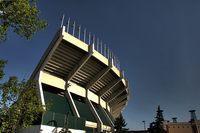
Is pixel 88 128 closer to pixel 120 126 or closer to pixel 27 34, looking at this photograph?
pixel 120 126

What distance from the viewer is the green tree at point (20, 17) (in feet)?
24.7

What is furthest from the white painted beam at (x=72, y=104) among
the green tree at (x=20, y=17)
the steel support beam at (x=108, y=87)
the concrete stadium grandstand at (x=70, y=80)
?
the green tree at (x=20, y=17)

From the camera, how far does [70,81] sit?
105 ft

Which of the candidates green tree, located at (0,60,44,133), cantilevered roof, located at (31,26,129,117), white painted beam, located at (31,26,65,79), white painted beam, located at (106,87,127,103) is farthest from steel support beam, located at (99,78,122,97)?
green tree, located at (0,60,44,133)

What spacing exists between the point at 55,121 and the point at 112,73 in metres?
17.6

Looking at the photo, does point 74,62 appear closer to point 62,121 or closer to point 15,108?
point 62,121

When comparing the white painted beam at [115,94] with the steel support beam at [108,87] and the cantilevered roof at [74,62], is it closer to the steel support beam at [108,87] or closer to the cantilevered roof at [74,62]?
the steel support beam at [108,87]

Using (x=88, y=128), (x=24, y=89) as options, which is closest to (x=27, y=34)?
(x=24, y=89)

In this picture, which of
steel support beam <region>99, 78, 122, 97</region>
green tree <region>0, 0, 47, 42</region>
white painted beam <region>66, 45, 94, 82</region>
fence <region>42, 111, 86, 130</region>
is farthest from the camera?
steel support beam <region>99, 78, 122, 97</region>

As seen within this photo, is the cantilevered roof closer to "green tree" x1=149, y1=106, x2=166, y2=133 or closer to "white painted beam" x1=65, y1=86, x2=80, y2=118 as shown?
"white painted beam" x1=65, y1=86, x2=80, y2=118

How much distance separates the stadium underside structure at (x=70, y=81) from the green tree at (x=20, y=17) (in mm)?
14955

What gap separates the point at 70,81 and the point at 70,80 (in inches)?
7.1

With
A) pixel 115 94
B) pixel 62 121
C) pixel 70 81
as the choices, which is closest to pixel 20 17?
pixel 62 121

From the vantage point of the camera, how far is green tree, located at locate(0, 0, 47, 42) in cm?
753
